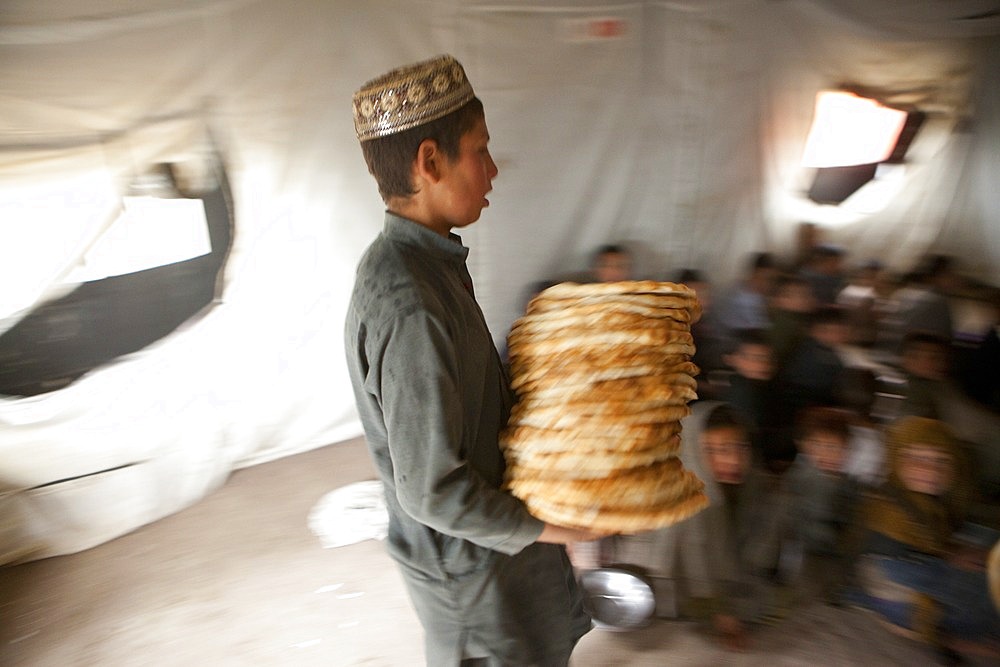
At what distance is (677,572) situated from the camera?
1.90 m

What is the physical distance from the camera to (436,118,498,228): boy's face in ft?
2.52

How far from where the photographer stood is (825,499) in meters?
1.95

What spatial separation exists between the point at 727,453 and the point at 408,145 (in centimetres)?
142

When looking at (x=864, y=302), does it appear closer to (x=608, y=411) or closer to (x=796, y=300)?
(x=796, y=300)

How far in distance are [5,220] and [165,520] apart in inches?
51.0

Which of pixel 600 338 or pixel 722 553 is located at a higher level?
pixel 600 338

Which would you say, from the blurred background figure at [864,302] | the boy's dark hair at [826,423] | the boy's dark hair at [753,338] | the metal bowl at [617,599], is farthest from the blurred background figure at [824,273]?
the metal bowl at [617,599]

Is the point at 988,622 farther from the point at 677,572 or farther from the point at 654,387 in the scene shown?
the point at 654,387

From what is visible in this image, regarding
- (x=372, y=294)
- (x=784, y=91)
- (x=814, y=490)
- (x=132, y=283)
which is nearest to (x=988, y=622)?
(x=814, y=490)

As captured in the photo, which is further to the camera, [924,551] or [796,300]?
[796,300]

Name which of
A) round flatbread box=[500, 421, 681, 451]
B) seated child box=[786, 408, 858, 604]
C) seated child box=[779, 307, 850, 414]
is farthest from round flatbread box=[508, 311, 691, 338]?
seated child box=[779, 307, 850, 414]

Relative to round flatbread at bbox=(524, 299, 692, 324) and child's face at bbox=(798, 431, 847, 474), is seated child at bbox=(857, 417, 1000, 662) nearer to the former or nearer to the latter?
child's face at bbox=(798, 431, 847, 474)

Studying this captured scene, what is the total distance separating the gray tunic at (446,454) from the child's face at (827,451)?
1.26m

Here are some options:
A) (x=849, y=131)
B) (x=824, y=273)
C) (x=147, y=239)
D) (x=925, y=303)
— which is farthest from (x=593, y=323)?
(x=849, y=131)
